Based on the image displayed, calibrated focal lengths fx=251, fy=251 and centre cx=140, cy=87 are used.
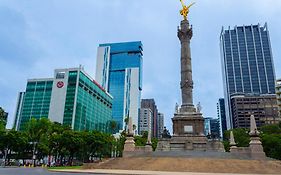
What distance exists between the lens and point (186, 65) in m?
46.6

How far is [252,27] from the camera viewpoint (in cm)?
17125

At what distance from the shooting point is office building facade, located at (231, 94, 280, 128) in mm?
123688

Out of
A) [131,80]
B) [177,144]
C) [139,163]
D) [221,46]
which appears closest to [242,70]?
[221,46]

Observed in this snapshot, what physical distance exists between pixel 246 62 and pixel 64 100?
11870 cm

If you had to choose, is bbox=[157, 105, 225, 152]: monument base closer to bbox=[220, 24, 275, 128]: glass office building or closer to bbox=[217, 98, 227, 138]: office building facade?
bbox=[220, 24, 275, 128]: glass office building

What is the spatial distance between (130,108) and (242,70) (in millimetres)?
80333

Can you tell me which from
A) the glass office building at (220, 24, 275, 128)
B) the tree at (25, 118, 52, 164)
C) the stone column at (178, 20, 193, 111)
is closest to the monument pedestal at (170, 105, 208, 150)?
the stone column at (178, 20, 193, 111)

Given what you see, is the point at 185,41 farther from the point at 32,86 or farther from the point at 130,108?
the point at 130,108

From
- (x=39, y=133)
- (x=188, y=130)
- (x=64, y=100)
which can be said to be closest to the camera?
(x=188, y=130)

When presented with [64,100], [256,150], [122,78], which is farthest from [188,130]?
[122,78]

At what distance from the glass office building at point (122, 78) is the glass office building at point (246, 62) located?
6276cm

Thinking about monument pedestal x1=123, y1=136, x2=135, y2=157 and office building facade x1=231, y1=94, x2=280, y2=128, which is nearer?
monument pedestal x1=123, y1=136, x2=135, y2=157

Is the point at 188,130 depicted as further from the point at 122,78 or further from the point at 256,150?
the point at 122,78

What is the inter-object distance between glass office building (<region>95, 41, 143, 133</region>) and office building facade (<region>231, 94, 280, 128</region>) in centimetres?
6951
